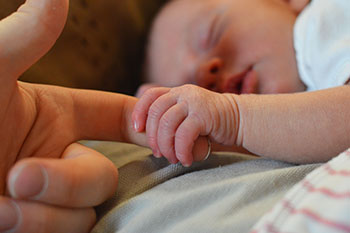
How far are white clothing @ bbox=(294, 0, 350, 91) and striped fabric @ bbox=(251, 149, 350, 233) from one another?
1.18ft

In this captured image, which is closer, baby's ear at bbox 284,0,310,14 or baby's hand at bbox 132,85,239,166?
baby's hand at bbox 132,85,239,166

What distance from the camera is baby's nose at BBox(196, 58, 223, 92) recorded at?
37.4 inches

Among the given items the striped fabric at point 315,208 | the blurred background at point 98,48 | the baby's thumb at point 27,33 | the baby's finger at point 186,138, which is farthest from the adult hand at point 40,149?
the blurred background at point 98,48

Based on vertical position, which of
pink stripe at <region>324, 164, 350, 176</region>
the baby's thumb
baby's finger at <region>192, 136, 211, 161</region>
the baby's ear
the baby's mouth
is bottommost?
the baby's mouth

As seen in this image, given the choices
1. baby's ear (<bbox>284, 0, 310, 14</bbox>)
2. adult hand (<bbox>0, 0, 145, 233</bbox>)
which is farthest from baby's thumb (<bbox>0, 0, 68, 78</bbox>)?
baby's ear (<bbox>284, 0, 310, 14</bbox>)

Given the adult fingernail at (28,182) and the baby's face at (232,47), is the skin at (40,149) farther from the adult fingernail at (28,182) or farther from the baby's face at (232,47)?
the baby's face at (232,47)

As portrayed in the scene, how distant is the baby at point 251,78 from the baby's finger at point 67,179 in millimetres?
107

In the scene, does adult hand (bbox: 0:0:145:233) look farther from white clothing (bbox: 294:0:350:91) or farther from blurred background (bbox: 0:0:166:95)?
white clothing (bbox: 294:0:350:91)

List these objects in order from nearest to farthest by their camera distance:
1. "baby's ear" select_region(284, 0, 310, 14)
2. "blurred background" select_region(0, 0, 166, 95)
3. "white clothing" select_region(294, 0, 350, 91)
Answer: "white clothing" select_region(294, 0, 350, 91)
"blurred background" select_region(0, 0, 166, 95)
"baby's ear" select_region(284, 0, 310, 14)

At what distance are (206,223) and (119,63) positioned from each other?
703 millimetres

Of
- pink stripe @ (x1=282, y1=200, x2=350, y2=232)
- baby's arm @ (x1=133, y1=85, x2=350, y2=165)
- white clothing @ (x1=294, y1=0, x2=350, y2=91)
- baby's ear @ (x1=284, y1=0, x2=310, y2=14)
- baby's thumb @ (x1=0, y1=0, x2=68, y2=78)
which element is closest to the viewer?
pink stripe @ (x1=282, y1=200, x2=350, y2=232)

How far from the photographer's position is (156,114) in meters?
0.58

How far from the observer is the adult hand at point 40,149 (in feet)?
1.42

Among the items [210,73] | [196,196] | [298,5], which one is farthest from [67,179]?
[298,5]
